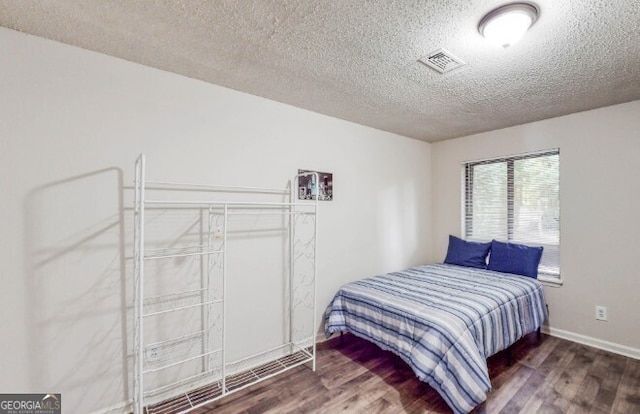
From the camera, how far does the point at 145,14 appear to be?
1508 millimetres

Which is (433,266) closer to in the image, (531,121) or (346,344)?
(346,344)

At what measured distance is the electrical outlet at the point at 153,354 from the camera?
2014 mm

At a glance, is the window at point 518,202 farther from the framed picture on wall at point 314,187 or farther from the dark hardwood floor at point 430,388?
the framed picture on wall at point 314,187

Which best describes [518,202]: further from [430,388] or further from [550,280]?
[430,388]

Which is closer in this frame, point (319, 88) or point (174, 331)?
point (174, 331)

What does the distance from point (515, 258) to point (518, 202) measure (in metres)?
0.71

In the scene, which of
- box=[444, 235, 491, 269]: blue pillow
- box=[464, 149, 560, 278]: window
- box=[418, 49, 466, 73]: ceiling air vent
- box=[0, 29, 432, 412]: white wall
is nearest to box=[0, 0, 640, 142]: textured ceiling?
box=[418, 49, 466, 73]: ceiling air vent

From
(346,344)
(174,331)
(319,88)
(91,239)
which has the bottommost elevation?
(346,344)

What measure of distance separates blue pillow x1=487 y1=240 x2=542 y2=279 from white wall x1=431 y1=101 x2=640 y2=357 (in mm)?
281

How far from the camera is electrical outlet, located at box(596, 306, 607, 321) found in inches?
109

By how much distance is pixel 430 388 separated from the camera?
220 cm

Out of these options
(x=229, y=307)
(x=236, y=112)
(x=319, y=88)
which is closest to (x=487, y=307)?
(x=229, y=307)

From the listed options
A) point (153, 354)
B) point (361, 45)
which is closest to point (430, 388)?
point (153, 354)

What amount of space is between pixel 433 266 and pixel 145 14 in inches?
141
